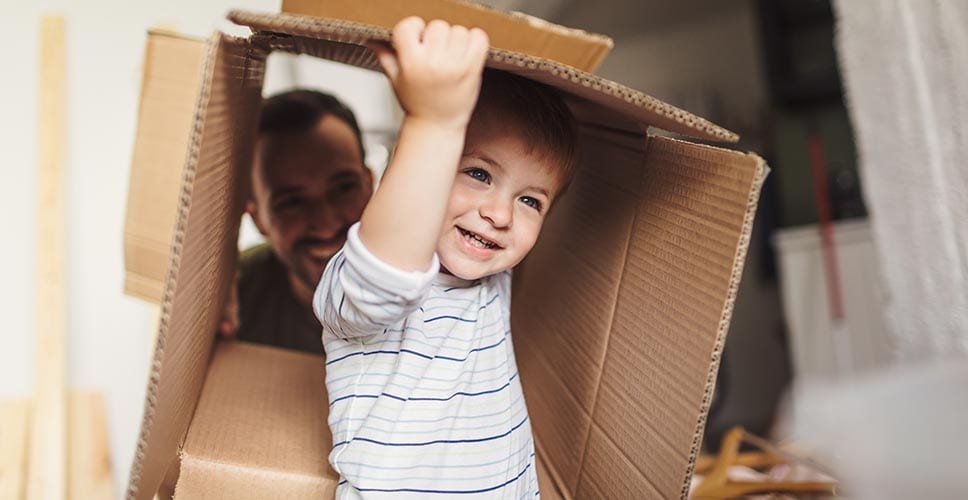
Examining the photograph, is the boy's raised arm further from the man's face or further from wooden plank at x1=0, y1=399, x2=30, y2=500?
wooden plank at x1=0, y1=399, x2=30, y2=500

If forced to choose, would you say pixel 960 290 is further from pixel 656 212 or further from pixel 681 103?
pixel 681 103

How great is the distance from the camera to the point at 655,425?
0.53m

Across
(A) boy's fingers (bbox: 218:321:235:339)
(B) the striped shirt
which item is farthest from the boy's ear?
(B) the striped shirt

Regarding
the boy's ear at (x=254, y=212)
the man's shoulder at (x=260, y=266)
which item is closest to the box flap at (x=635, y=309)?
the boy's ear at (x=254, y=212)

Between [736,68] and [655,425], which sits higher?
[736,68]

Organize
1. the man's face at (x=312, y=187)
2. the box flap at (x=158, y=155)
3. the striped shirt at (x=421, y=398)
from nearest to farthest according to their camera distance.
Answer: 1. the striped shirt at (x=421, y=398)
2. the box flap at (x=158, y=155)
3. the man's face at (x=312, y=187)

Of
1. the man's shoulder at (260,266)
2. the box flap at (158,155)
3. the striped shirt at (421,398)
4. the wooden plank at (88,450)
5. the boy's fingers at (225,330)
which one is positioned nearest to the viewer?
the striped shirt at (421,398)

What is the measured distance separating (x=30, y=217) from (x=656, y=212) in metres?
1.33

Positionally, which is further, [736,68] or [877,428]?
[736,68]

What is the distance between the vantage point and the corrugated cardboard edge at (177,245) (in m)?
0.43

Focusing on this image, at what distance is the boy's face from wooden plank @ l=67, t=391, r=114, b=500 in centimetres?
113

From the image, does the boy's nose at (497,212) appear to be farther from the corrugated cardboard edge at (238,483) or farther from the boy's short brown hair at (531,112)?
the corrugated cardboard edge at (238,483)

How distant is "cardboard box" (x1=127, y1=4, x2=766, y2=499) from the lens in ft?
1.50

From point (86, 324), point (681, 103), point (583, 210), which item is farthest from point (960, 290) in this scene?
point (681, 103)
